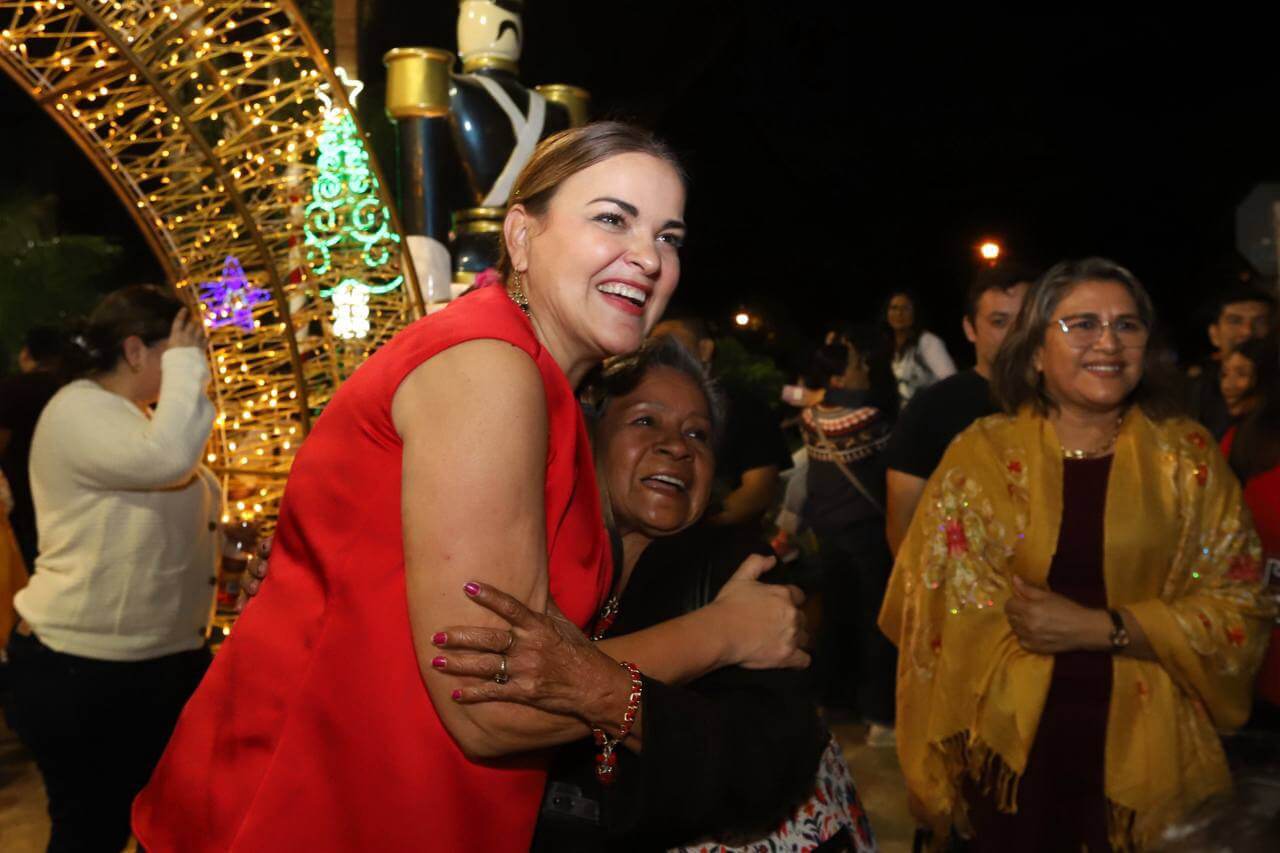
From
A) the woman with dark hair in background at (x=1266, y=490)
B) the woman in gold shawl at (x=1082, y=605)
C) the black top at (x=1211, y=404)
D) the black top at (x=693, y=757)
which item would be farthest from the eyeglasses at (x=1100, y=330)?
the black top at (x=1211, y=404)

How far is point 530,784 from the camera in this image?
151 cm

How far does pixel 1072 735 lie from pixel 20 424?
4487 mm

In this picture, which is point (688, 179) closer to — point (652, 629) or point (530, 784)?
point (652, 629)

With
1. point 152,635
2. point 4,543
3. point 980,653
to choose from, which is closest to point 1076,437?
point 980,653

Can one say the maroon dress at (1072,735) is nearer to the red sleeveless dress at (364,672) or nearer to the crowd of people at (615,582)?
the crowd of people at (615,582)

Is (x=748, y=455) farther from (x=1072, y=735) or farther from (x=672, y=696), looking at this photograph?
(x=672, y=696)

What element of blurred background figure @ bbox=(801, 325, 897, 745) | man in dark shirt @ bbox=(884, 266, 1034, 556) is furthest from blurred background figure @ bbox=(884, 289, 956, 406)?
man in dark shirt @ bbox=(884, 266, 1034, 556)

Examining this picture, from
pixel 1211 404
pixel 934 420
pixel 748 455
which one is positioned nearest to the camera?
pixel 934 420

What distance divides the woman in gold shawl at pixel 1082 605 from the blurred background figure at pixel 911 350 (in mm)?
4013

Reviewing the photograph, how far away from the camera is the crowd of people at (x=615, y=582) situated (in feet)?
4.62

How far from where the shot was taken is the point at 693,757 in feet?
5.14

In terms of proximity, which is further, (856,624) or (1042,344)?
(856,624)

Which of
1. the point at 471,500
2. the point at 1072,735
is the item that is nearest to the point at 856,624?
the point at 1072,735

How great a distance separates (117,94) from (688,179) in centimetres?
235
